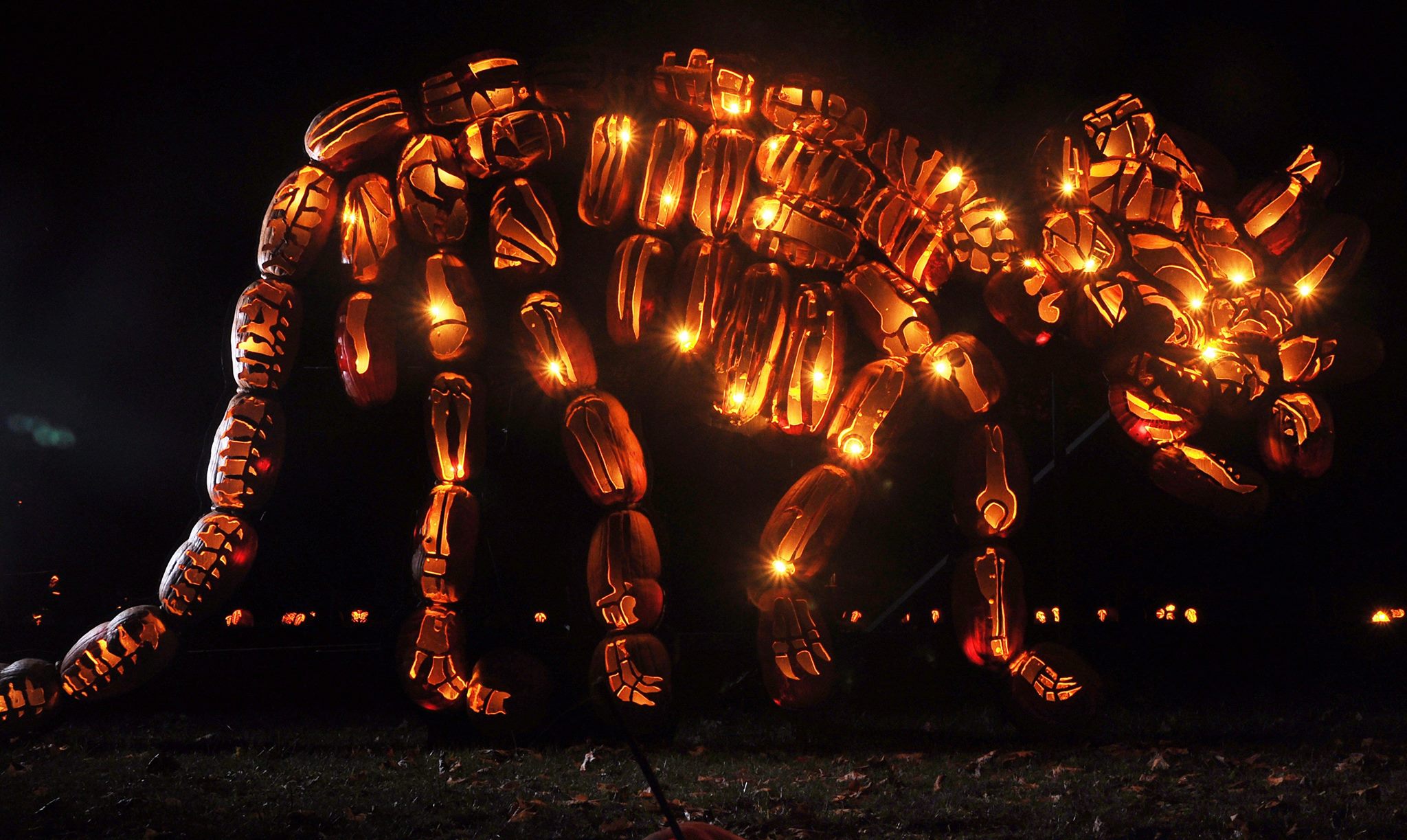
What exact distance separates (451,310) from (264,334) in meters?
0.91

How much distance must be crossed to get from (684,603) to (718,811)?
192 centimetres

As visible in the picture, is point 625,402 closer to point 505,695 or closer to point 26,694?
point 505,695

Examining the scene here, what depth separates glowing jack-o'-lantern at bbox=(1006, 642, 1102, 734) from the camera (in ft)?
15.2

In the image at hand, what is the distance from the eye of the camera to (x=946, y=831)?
372 cm

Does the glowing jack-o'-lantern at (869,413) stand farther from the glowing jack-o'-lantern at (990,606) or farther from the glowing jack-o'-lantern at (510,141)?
the glowing jack-o'-lantern at (510,141)

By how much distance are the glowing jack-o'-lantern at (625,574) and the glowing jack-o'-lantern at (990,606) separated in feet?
4.60

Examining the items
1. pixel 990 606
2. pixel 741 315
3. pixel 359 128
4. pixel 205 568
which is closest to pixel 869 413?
pixel 741 315

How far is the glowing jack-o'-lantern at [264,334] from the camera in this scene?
16.3 feet

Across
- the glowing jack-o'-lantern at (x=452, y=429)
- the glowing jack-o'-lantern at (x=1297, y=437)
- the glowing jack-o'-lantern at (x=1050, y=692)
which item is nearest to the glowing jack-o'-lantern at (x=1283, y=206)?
the glowing jack-o'-lantern at (x=1297, y=437)

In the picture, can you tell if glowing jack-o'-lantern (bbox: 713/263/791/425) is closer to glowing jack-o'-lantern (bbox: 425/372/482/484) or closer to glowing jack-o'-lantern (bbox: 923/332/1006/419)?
glowing jack-o'-lantern (bbox: 923/332/1006/419)

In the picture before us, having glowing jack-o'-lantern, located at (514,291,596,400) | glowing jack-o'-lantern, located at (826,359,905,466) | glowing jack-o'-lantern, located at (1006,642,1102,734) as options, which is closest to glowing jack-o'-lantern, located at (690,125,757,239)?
glowing jack-o'-lantern, located at (514,291,596,400)

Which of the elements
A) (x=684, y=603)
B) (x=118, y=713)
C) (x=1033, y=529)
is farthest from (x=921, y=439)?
(x=118, y=713)

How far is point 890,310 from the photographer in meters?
4.95

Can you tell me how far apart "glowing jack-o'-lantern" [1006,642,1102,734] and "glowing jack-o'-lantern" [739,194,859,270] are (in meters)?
2.09
